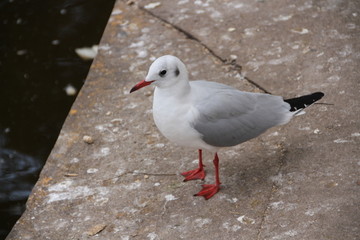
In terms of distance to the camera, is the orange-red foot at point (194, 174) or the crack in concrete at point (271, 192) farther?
the orange-red foot at point (194, 174)

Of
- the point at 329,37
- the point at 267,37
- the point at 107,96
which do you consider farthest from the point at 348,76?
the point at 107,96

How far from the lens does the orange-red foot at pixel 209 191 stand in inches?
137

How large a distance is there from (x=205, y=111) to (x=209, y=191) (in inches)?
19.3

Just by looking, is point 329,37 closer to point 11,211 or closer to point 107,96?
point 107,96

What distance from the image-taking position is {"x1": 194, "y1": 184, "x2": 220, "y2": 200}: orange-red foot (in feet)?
11.4

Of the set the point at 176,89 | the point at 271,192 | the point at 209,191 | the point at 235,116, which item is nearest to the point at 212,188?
the point at 209,191

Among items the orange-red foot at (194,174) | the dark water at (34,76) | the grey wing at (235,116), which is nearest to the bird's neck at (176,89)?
the grey wing at (235,116)

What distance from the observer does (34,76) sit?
16.9ft

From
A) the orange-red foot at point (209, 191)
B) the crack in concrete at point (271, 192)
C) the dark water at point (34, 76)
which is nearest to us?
the crack in concrete at point (271, 192)

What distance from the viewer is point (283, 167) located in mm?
3568

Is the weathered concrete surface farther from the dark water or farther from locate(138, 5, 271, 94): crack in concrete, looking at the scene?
the dark water

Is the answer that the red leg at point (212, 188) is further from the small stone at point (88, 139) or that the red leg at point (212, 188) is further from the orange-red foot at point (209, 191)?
the small stone at point (88, 139)

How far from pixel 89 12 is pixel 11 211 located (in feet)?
8.40

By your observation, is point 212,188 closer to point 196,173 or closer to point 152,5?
point 196,173
